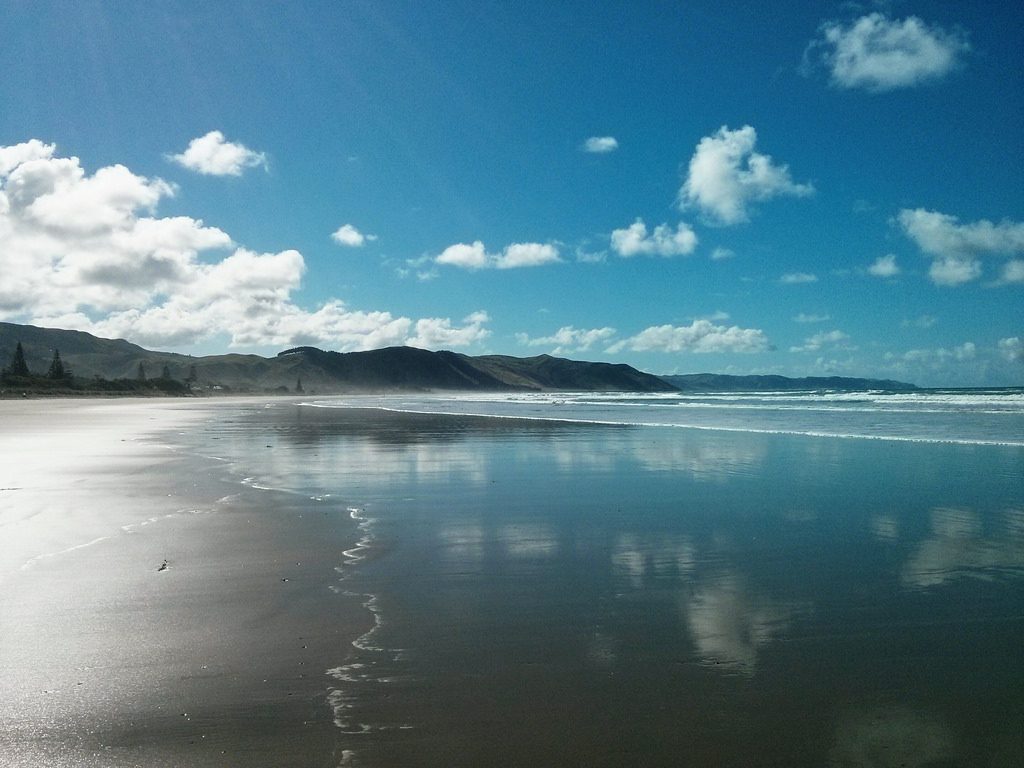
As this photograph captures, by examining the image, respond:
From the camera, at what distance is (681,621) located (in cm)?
543

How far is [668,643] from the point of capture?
196 inches

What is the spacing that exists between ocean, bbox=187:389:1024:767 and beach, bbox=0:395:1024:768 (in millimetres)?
24

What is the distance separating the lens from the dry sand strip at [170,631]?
371cm

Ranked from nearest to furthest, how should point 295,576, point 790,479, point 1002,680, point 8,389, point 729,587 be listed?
1. point 1002,680
2. point 729,587
3. point 295,576
4. point 790,479
5. point 8,389

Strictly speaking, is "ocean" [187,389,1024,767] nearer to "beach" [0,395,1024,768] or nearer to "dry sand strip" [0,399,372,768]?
"beach" [0,395,1024,768]

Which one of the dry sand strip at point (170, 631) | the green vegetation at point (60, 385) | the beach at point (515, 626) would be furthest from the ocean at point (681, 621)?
the green vegetation at point (60, 385)

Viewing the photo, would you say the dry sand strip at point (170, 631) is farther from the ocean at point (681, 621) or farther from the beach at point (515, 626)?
the ocean at point (681, 621)

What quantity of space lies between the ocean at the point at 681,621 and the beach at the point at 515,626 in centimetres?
2

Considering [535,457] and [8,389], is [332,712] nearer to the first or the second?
[535,457]

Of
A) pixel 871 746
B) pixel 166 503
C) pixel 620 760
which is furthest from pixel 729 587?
pixel 166 503

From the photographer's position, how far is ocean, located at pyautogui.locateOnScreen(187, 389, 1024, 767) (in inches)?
147

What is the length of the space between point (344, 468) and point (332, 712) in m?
11.6

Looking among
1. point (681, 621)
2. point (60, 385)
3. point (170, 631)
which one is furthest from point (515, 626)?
point (60, 385)

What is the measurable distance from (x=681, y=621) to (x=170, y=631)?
3741 mm
